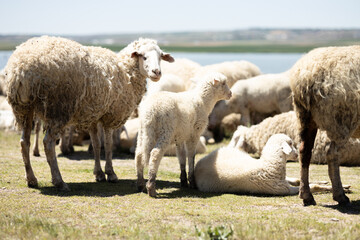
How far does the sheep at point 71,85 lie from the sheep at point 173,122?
0.92 meters

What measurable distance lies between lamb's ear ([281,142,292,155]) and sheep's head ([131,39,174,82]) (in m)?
2.41

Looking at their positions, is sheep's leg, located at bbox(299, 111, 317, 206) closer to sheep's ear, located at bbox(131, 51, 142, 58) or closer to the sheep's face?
the sheep's face

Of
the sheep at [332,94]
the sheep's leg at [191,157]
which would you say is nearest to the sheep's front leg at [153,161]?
the sheep's leg at [191,157]

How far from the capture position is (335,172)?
7.05m

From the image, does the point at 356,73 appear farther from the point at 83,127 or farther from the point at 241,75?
the point at 241,75

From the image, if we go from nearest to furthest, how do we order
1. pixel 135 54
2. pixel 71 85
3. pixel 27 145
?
1. pixel 71 85
2. pixel 27 145
3. pixel 135 54

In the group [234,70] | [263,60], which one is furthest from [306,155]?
[263,60]

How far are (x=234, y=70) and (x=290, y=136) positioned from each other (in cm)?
544

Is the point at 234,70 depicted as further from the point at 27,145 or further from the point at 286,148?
the point at 27,145

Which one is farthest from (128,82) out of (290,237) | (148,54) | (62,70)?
(290,237)

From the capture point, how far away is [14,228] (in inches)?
230

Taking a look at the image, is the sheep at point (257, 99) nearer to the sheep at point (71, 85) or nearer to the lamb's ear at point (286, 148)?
the sheep at point (71, 85)

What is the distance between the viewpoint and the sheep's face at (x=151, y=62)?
9.09 metres

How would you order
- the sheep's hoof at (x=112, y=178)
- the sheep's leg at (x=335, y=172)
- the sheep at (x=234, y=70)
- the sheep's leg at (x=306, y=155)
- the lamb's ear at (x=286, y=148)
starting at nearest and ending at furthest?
the sheep's leg at (x=335, y=172)
the sheep's leg at (x=306, y=155)
the lamb's ear at (x=286, y=148)
the sheep's hoof at (x=112, y=178)
the sheep at (x=234, y=70)
